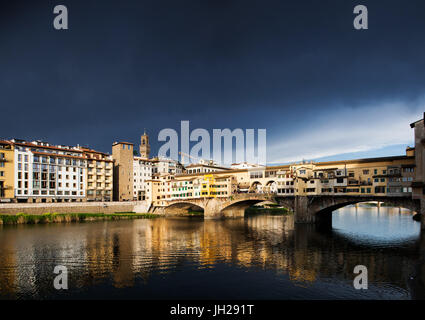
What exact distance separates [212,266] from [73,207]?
68848mm

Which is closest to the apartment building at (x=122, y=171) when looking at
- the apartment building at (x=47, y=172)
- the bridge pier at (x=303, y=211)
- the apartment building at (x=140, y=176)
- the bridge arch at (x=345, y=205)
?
the apartment building at (x=140, y=176)

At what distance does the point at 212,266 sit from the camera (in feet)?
103

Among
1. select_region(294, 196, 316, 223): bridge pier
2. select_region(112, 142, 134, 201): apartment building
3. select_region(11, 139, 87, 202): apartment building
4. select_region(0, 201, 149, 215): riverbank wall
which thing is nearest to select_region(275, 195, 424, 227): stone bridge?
select_region(294, 196, 316, 223): bridge pier

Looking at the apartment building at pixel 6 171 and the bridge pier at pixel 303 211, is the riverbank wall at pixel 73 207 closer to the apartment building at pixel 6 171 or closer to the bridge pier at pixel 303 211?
the apartment building at pixel 6 171

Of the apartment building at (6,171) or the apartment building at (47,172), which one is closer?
the apartment building at (6,171)

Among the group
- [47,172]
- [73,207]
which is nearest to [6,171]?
[47,172]

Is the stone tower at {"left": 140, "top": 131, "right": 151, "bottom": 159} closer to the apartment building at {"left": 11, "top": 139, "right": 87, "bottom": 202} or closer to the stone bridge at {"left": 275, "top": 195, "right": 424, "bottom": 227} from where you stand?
the apartment building at {"left": 11, "top": 139, "right": 87, "bottom": 202}

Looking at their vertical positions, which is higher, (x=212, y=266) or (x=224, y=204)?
(x=224, y=204)

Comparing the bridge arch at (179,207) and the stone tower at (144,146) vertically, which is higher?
the stone tower at (144,146)

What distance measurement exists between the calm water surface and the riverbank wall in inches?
1246

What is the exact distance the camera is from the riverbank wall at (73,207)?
76606 mm

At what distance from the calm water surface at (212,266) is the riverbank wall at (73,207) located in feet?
104

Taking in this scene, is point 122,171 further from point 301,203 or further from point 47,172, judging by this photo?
point 301,203

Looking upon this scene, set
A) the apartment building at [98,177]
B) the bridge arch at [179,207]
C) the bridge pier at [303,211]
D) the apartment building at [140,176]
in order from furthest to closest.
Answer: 1. the apartment building at [140,176]
2. the apartment building at [98,177]
3. the bridge arch at [179,207]
4. the bridge pier at [303,211]
